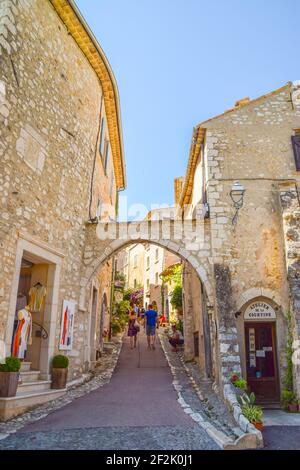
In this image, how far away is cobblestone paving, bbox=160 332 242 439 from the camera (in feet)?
19.1

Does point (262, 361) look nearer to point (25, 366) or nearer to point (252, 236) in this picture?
point (252, 236)

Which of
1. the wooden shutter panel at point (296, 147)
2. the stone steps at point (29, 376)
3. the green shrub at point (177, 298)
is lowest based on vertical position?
the stone steps at point (29, 376)

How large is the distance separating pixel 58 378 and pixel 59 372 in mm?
126

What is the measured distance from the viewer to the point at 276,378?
28.1 ft

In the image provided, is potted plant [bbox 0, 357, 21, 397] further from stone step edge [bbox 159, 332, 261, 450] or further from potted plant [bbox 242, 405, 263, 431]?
potted plant [bbox 242, 405, 263, 431]

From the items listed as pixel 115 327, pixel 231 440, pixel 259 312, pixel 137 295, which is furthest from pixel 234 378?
pixel 137 295

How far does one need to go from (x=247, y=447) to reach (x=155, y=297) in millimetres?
24269

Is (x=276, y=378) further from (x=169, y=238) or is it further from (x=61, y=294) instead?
(x=61, y=294)

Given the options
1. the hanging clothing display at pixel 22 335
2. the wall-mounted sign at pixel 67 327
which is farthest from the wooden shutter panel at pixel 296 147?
the hanging clothing display at pixel 22 335

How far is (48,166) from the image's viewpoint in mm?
8359

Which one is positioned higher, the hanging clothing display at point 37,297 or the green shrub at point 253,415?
the hanging clothing display at point 37,297

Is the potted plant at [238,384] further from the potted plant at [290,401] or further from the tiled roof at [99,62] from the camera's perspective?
the tiled roof at [99,62]

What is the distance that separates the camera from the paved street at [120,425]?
180 inches

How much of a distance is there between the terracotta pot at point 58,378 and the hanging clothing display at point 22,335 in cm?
91
